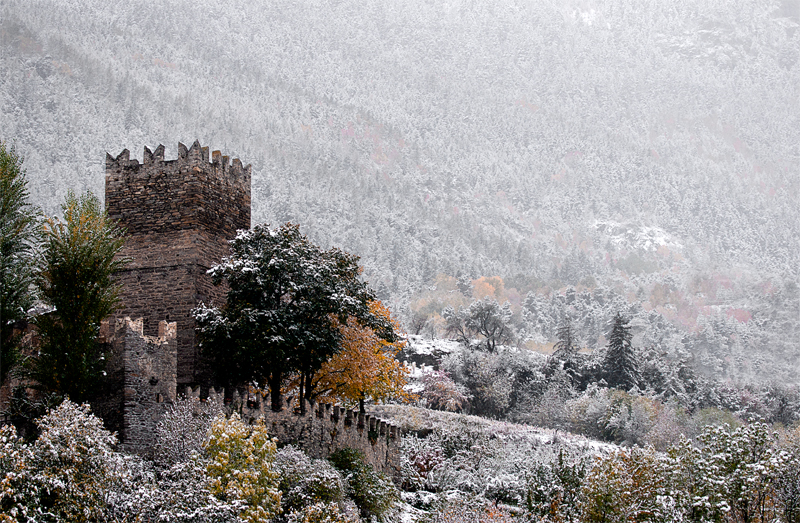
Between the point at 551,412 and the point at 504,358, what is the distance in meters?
8.70

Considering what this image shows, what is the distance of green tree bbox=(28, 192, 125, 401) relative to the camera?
2453cm

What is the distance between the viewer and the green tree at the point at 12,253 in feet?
92.8

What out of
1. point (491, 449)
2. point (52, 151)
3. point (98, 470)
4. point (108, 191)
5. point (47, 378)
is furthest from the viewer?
point (52, 151)

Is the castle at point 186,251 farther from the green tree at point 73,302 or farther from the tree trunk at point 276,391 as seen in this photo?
the green tree at point 73,302

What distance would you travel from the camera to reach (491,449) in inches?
1784

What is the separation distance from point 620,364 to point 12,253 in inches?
2549

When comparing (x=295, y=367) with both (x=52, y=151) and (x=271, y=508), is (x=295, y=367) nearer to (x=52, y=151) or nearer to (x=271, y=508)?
(x=271, y=508)

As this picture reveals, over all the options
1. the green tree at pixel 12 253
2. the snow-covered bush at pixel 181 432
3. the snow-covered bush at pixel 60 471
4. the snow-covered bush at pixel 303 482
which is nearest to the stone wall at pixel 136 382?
the snow-covered bush at pixel 181 432

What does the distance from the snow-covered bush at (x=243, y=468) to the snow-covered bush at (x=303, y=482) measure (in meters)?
1.71

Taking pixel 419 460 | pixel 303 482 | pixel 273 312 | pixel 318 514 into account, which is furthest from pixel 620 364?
pixel 318 514

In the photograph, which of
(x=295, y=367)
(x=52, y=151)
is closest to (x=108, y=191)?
(x=295, y=367)

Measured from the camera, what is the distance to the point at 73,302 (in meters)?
25.4

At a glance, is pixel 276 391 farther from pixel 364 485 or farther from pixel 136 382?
pixel 136 382

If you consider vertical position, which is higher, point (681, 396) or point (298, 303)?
point (298, 303)
